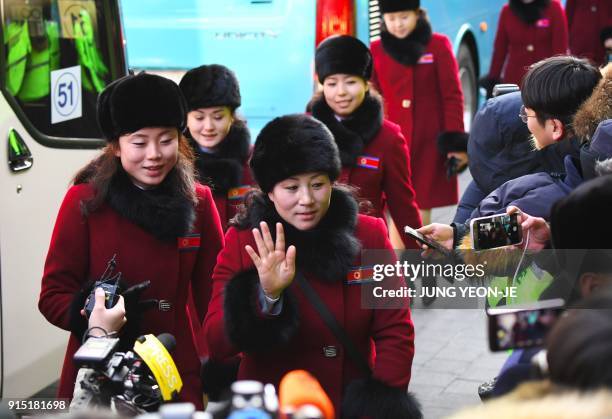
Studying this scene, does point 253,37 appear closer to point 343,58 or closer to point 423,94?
point 423,94

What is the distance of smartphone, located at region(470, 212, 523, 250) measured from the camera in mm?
3535

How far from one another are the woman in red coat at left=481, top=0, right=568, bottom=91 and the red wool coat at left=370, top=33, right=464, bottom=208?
197 centimetres

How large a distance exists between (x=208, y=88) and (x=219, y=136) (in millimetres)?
238

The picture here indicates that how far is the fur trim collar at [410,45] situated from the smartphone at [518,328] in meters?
5.59

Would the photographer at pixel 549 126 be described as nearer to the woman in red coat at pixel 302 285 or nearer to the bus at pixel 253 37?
the woman in red coat at pixel 302 285

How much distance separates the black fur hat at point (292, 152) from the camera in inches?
141

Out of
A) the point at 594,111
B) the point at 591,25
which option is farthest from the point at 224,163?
the point at 591,25

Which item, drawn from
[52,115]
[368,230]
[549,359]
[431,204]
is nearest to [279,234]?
[368,230]

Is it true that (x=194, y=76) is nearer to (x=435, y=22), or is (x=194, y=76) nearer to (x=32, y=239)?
(x=32, y=239)

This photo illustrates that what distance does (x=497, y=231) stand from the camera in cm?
354

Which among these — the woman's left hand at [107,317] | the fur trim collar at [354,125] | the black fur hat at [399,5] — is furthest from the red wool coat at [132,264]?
the black fur hat at [399,5]

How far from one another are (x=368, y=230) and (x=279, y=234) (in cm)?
36

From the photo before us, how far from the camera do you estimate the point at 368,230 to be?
12.0 feet

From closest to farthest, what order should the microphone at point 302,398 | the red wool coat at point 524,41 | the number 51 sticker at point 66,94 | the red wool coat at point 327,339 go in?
1. the microphone at point 302,398
2. the red wool coat at point 327,339
3. the number 51 sticker at point 66,94
4. the red wool coat at point 524,41
